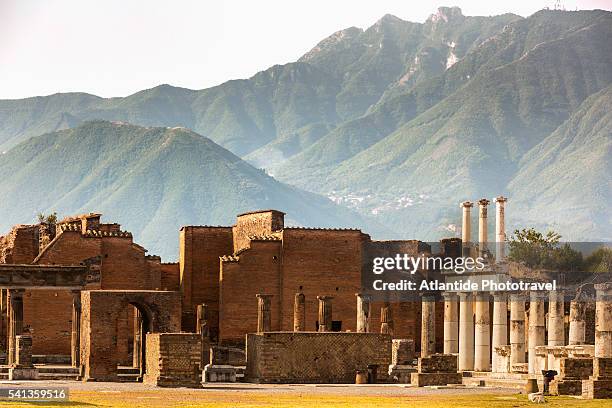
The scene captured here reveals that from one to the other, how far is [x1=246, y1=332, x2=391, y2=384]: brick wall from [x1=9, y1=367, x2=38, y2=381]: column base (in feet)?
28.2

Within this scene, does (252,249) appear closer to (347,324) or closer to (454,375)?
(347,324)

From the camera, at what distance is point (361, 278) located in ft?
264

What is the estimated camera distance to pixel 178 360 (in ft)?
192

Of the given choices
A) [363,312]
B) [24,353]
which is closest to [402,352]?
[363,312]

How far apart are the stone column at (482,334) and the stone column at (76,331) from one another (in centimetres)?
1871

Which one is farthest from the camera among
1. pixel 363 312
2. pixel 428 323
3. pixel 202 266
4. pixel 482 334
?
pixel 202 266

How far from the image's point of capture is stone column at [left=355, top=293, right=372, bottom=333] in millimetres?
73938

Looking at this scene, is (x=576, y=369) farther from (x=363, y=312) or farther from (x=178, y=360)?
(x=363, y=312)

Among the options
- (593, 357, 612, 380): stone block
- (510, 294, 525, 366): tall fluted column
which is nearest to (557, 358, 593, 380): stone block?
(593, 357, 612, 380): stone block

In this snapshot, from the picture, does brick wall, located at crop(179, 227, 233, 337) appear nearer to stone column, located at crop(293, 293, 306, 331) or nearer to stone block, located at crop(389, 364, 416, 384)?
stone column, located at crop(293, 293, 306, 331)

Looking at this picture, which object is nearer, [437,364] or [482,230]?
[437,364]

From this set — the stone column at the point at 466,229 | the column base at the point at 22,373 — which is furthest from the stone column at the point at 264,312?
the stone column at the point at 466,229

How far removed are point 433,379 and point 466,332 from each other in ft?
59.6

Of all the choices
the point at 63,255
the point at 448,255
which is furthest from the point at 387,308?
the point at 63,255
